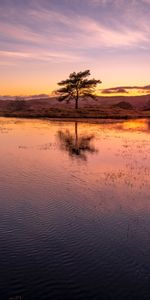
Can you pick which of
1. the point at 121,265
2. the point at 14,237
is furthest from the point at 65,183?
the point at 121,265

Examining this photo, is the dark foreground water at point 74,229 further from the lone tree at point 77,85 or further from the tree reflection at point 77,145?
the lone tree at point 77,85

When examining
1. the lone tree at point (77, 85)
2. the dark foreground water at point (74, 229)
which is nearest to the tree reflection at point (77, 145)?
the dark foreground water at point (74, 229)

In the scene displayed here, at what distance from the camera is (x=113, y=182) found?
25406 mm

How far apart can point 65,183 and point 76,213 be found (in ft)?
20.7

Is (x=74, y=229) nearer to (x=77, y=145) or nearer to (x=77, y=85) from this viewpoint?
(x=77, y=145)

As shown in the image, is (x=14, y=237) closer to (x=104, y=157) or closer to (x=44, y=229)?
(x=44, y=229)

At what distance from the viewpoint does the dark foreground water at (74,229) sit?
38.6 feet

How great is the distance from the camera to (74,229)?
16375 mm

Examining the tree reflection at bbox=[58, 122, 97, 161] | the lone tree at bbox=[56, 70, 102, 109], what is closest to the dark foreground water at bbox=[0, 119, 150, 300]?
the tree reflection at bbox=[58, 122, 97, 161]

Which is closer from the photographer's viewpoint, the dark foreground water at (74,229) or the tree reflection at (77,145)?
the dark foreground water at (74,229)

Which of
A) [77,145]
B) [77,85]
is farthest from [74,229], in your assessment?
[77,85]

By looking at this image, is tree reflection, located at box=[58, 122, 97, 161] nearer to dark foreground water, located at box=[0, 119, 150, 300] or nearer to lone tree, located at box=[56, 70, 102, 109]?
dark foreground water, located at box=[0, 119, 150, 300]

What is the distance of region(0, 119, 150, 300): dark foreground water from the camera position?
38.6 feet

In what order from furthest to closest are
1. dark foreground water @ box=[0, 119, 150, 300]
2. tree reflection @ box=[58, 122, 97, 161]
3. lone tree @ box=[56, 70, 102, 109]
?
lone tree @ box=[56, 70, 102, 109] < tree reflection @ box=[58, 122, 97, 161] < dark foreground water @ box=[0, 119, 150, 300]
